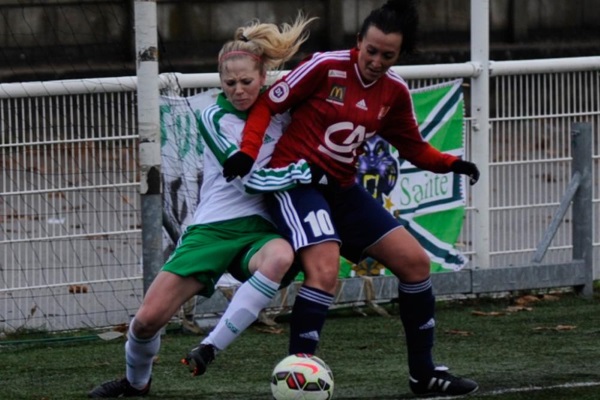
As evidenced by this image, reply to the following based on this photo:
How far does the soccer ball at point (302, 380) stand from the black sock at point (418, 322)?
0.77 meters

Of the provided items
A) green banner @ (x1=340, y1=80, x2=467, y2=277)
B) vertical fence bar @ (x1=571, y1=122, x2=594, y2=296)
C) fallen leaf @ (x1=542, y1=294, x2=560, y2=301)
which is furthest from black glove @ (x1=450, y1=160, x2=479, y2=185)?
fallen leaf @ (x1=542, y1=294, x2=560, y2=301)

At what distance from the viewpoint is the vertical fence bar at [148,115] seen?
791 centimetres

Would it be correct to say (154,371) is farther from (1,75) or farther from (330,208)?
(1,75)

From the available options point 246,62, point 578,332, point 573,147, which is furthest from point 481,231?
point 246,62

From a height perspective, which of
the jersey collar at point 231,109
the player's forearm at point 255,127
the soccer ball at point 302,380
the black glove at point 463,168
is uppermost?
the jersey collar at point 231,109

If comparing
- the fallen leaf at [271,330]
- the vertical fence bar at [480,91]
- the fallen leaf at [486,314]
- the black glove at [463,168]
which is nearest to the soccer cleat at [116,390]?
the black glove at [463,168]

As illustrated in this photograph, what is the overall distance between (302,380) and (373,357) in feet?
7.30

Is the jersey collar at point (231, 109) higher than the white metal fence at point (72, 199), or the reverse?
the jersey collar at point (231, 109)

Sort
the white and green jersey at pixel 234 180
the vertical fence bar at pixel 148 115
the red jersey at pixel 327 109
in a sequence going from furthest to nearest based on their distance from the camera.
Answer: the vertical fence bar at pixel 148 115, the red jersey at pixel 327 109, the white and green jersey at pixel 234 180

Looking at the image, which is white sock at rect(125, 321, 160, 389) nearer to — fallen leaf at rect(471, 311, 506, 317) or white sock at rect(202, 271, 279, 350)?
white sock at rect(202, 271, 279, 350)

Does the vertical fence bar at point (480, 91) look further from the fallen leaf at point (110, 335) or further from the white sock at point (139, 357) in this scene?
the white sock at point (139, 357)

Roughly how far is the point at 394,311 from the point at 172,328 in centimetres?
157

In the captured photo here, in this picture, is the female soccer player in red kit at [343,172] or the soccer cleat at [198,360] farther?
the female soccer player in red kit at [343,172]

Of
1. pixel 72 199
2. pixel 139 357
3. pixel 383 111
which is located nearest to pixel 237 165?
pixel 383 111
